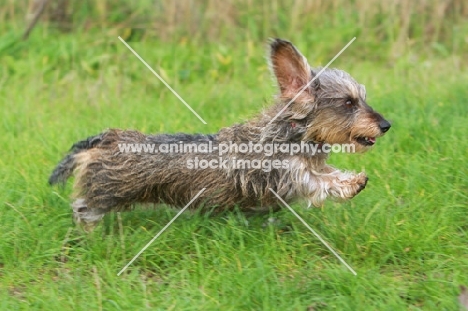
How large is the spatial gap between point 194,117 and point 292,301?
10.0ft

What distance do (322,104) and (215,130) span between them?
75.4 inches

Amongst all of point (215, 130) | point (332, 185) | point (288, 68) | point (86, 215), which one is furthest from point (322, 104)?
point (215, 130)

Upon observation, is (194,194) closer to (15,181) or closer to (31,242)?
(31,242)

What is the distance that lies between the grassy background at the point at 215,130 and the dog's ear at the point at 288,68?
0.28m

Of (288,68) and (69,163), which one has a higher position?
(288,68)

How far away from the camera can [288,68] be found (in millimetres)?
4672

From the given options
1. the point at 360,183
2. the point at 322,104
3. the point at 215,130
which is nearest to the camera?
the point at 360,183

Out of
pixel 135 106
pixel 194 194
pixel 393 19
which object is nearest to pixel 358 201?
pixel 194 194

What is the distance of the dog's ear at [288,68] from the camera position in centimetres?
461

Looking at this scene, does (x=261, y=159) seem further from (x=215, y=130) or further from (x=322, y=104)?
(x=215, y=130)

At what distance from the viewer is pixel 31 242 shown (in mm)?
4703

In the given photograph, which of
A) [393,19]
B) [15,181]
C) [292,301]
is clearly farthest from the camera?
[393,19]

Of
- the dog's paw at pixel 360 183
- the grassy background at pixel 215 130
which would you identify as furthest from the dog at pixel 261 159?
the grassy background at pixel 215 130

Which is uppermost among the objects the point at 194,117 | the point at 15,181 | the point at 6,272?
the point at 194,117
